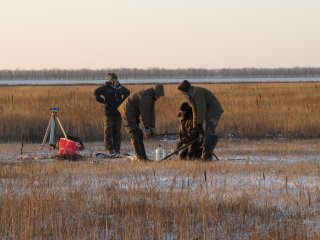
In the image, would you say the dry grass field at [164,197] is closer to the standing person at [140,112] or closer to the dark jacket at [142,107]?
the standing person at [140,112]

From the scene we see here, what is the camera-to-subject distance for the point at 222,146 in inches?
741

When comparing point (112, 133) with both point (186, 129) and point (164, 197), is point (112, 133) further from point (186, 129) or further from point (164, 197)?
point (164, 197)

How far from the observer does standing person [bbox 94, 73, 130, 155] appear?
54.6 ft

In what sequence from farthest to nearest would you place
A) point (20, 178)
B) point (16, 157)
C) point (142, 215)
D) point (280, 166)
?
point (16, 157) → point (280, 166) → point (20, 178) → point (142, 215)

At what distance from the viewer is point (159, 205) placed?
877 cm

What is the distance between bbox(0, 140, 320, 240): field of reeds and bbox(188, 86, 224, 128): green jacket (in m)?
1.70

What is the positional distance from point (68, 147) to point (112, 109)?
2.18 meters

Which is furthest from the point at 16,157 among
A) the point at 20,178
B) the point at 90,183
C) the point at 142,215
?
the point at 142,215

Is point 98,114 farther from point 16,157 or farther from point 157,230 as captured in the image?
point 157,230

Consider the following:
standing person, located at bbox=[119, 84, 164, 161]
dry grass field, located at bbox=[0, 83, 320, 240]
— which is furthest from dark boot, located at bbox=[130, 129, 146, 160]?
dry grass field, located at bbox=[0, 83, 320, 240]

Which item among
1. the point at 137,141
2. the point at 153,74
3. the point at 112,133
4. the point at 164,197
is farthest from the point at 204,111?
the point at 153,74

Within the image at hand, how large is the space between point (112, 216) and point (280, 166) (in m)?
5.49

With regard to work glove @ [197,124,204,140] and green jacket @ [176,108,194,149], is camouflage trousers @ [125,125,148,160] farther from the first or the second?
work glove @ [197,124,204,140]

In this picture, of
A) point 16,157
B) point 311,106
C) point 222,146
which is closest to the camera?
point 16,157
